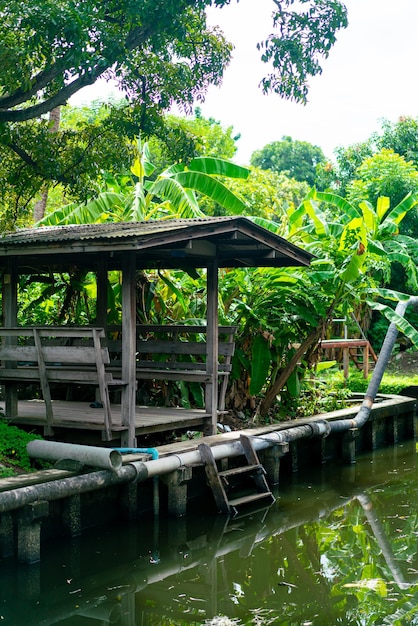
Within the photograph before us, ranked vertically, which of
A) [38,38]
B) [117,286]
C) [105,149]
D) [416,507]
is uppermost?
[38,38]

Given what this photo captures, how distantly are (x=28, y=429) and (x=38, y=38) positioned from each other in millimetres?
5257

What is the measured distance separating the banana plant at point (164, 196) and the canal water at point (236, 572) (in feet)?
18.5

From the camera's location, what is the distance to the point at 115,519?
980 centimetres

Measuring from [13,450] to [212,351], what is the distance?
11.4 ft

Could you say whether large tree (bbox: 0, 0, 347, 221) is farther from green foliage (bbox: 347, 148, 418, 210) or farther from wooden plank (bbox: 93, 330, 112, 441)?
green foliage (bbox: 347, 148, 418, 210)

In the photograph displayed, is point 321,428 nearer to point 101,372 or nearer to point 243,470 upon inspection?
point 243,470

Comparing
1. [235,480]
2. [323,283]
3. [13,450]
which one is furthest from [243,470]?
[323,283]

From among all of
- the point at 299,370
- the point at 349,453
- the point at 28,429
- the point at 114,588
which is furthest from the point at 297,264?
the point at 114,588

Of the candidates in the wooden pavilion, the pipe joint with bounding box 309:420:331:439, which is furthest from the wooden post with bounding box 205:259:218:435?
the pipe joint with bounding box 309:420:331:439

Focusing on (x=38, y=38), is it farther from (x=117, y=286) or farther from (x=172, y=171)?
(x=172, y=171)

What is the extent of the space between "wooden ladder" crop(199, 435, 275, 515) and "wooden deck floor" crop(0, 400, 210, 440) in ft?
2.83

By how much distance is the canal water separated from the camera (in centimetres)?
725

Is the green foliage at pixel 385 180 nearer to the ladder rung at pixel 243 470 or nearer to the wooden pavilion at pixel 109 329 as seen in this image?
the wooden pavilion at pixel 109 329

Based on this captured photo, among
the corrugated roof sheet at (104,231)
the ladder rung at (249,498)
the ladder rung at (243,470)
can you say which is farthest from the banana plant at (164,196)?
the ladder rung at (249,498)
